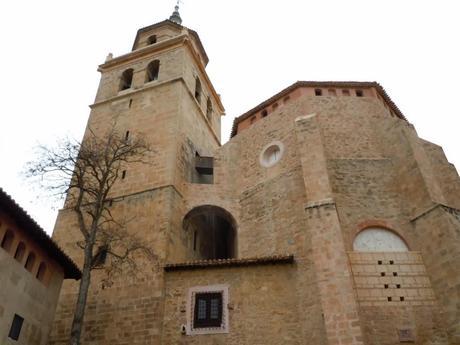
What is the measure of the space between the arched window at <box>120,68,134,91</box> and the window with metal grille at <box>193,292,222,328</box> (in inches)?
570

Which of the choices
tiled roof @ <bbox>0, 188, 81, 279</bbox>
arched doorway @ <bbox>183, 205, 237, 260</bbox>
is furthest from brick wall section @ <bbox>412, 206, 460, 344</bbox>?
tiled roof @ <bbox>0, 188, 81, 279</bbox>

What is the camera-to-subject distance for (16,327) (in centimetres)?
984

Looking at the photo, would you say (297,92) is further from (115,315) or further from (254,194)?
(115,315)

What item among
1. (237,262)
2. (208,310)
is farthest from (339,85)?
(208,310)

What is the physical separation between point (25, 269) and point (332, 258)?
8.11 meters

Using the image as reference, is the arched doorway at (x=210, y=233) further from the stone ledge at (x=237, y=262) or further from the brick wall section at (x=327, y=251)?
the brick wall section at (x=327, y=251)

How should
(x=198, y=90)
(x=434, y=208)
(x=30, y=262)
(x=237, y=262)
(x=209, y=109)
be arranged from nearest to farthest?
1. (x=30, y=262)
2. (x=434, y=208)
3. (x=237, y=262)
4. (x=198, y=90)
5. (x=209, y=109)

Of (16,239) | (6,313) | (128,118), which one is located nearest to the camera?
(6,313)

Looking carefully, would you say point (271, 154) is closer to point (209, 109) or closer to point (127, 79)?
point (209, 109)

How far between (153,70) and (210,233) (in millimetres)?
10770

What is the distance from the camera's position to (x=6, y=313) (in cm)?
944

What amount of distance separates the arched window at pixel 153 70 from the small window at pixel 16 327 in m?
15.3

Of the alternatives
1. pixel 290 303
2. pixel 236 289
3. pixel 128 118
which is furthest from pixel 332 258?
pixel 128 118

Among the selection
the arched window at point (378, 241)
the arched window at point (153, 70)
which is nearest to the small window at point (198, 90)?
the arched window at point (153, 70)
